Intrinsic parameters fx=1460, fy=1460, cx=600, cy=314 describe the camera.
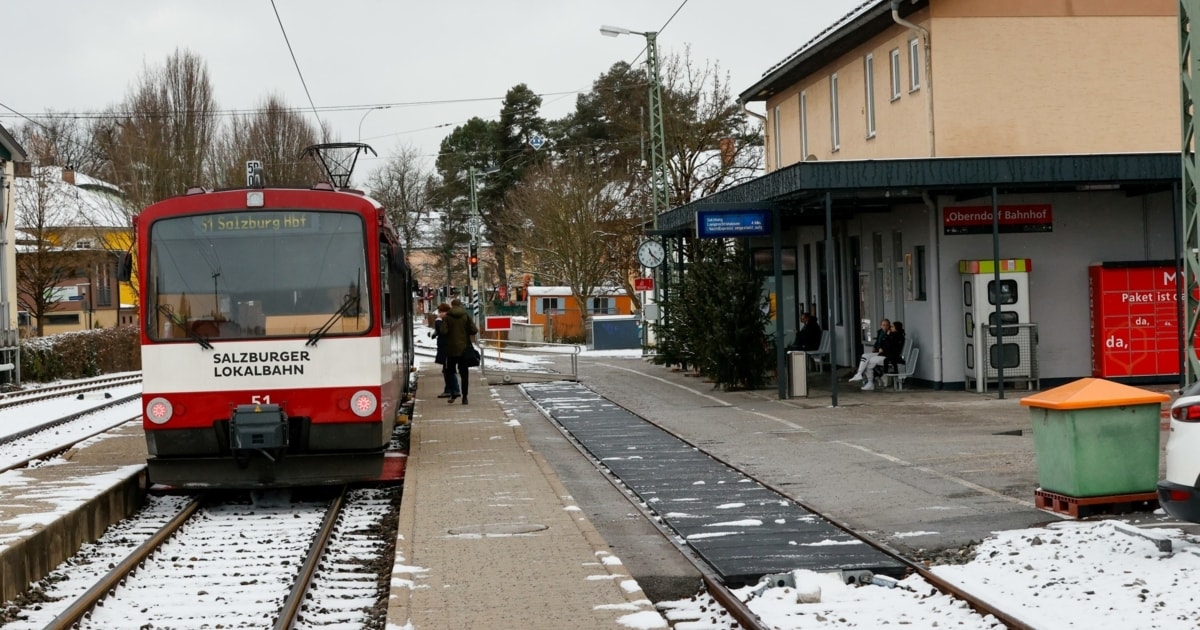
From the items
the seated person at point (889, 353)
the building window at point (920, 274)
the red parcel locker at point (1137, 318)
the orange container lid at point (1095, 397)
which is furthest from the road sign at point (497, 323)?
the orange container lid at point (1095, 397)

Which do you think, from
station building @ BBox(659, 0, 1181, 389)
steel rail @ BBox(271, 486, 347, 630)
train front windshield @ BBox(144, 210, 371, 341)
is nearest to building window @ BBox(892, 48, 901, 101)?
station building @ BBox(659, 0, 1181, 389)

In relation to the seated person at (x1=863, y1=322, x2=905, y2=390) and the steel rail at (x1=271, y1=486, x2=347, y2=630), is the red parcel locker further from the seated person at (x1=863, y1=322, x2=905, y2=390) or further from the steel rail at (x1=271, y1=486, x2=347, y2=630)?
the steel rail at (x1=271, y1=486, x2=347, y2=630)

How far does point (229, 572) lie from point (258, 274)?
13.3ft

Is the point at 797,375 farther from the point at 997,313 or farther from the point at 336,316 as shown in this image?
the point at 336,316

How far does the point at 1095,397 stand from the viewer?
1043cm

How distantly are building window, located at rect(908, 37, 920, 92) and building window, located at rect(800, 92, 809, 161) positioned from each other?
22.9 ft

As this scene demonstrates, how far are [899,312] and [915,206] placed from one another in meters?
2.28

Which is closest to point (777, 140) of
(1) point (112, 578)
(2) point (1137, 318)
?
(2) point (1137, 318)

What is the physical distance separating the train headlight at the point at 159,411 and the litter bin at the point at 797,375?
12.6 metres

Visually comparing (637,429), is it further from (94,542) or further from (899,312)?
(94,542)

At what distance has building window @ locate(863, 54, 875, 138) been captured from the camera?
27.8 metres

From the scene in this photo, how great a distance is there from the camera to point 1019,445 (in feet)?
51.8

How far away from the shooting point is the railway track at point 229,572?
28.0 ft

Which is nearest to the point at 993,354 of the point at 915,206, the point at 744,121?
the point at 915,206
